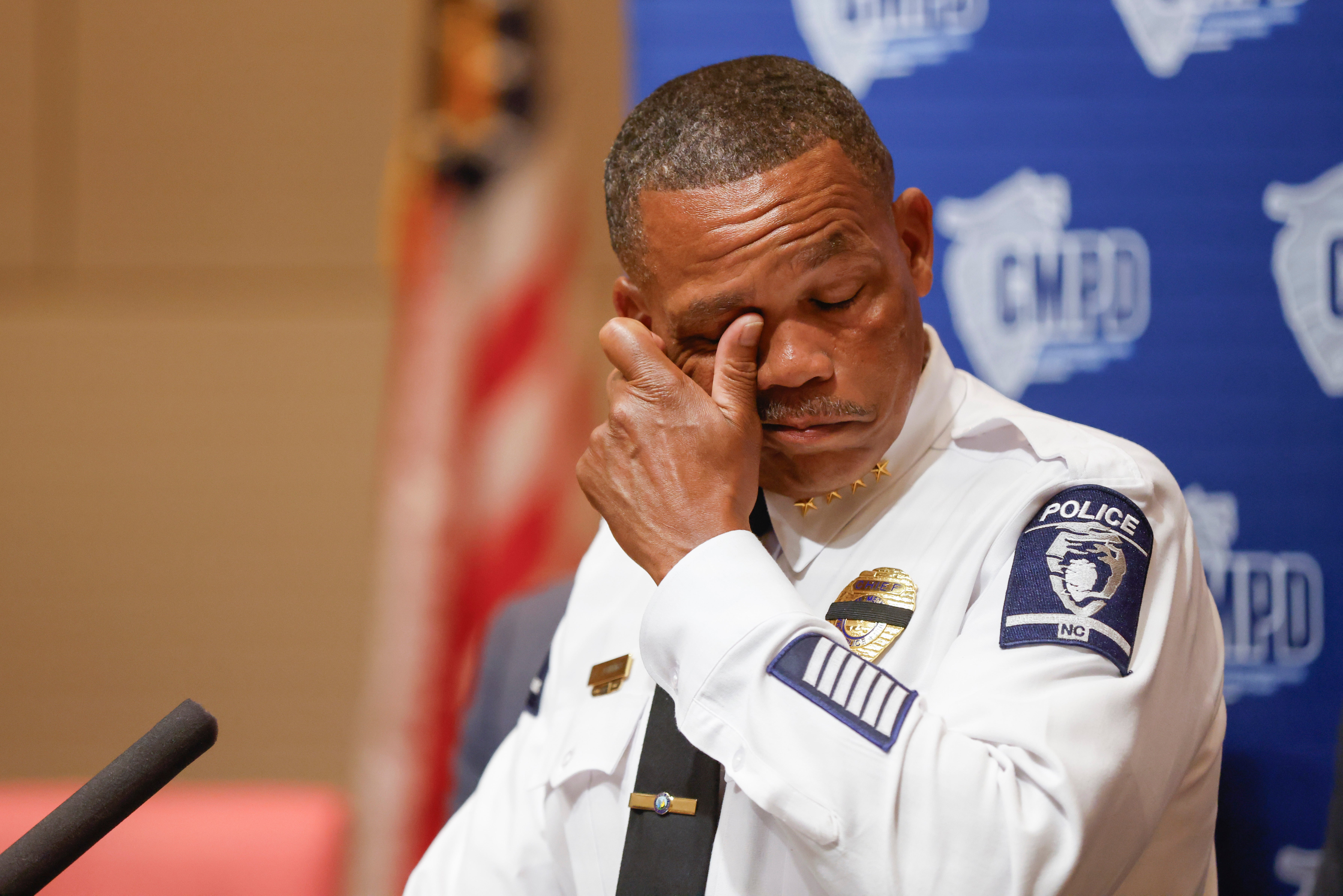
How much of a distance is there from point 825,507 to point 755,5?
99cm

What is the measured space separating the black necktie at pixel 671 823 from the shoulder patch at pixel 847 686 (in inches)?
9.7

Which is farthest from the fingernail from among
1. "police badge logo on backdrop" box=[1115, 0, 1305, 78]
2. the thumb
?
"police badge logo on backdrop" box=[1115, 0, 1305, 78]

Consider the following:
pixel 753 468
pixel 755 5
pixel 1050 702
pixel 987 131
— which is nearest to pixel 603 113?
pixel 755 5

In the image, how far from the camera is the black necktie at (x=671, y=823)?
1.14 metres

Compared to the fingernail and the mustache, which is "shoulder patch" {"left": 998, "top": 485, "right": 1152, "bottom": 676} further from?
the fingernail

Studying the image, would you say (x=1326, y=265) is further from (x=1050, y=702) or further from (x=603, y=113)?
(x=603, y=113)

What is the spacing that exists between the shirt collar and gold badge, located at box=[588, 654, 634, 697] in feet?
0.79

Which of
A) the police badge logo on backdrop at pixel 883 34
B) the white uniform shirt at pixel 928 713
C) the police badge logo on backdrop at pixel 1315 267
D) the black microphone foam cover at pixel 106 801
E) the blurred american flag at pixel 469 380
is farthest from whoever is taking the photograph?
the blurred american flag at pixel 469 380

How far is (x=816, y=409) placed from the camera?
1.17 m

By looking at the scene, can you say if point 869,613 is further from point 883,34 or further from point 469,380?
point 469,380

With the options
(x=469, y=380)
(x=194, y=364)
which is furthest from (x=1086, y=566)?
(x=194, y=364)

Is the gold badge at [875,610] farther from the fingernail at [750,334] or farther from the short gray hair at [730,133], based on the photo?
the short gray hair at [730,133]

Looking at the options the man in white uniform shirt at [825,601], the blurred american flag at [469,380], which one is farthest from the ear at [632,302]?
the blurred american flag at [469,380]

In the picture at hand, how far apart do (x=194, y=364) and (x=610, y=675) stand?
5.56ft
